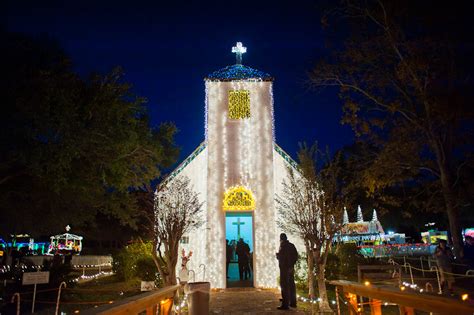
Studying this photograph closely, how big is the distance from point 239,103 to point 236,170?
7.99ft

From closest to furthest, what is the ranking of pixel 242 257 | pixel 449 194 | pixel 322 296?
pixel 322 296 < pixel 449 194 < pixel 242 257

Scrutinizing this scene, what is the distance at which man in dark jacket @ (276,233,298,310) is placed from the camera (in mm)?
9648

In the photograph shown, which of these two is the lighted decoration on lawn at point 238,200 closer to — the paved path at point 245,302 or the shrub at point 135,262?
the paved path at point 245,302

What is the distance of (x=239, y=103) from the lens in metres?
15.0

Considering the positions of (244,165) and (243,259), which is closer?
(244,165)

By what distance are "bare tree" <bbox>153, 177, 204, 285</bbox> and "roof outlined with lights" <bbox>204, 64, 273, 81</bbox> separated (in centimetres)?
391

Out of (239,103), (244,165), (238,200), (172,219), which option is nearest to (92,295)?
(172,219)

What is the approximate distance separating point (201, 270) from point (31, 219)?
21.0 feet

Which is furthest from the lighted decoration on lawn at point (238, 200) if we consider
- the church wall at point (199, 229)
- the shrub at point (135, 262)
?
the shrub at point (135, 262)

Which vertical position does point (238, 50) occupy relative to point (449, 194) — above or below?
above

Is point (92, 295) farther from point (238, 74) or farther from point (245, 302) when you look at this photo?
point (238, 74)

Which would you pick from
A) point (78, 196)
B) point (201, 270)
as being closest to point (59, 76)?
point (78, 196)

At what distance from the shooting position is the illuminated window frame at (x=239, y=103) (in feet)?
48.9

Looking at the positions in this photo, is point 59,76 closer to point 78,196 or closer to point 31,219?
point 78,196
